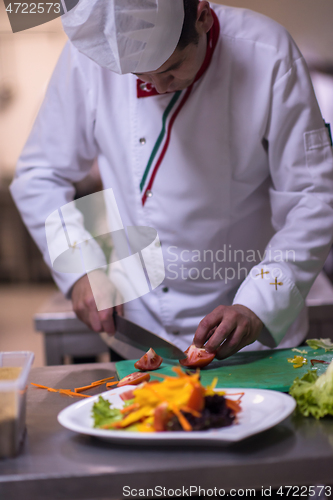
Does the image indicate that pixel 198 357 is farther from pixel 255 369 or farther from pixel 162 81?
pixel 162 81

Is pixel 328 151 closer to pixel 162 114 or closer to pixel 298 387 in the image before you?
→ pixel 162 114

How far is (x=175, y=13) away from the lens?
0.79 m

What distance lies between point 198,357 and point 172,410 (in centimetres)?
27

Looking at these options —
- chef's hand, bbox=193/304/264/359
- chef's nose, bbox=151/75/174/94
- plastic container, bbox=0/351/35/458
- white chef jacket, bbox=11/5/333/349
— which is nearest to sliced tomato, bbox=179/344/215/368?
chef's hand, bbox=193/304/264/359

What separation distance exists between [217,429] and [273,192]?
598 millimetres

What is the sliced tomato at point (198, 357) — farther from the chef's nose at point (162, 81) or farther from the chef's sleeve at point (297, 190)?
the chef's nose at point (162, 81)

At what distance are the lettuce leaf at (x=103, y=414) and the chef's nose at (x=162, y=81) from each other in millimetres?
536

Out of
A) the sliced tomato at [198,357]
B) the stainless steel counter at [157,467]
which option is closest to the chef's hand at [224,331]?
the sliced tomato at [198,357]

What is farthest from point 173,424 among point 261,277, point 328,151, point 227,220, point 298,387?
point 328,151

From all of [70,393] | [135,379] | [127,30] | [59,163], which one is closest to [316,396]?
[135,379]

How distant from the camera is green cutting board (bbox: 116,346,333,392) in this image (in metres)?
0.77

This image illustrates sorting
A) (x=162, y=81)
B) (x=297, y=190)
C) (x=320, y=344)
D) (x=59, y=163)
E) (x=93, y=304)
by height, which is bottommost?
(x=320, y=344)

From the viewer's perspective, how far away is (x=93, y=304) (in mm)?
1008

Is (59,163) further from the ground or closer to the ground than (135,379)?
further from the ground
